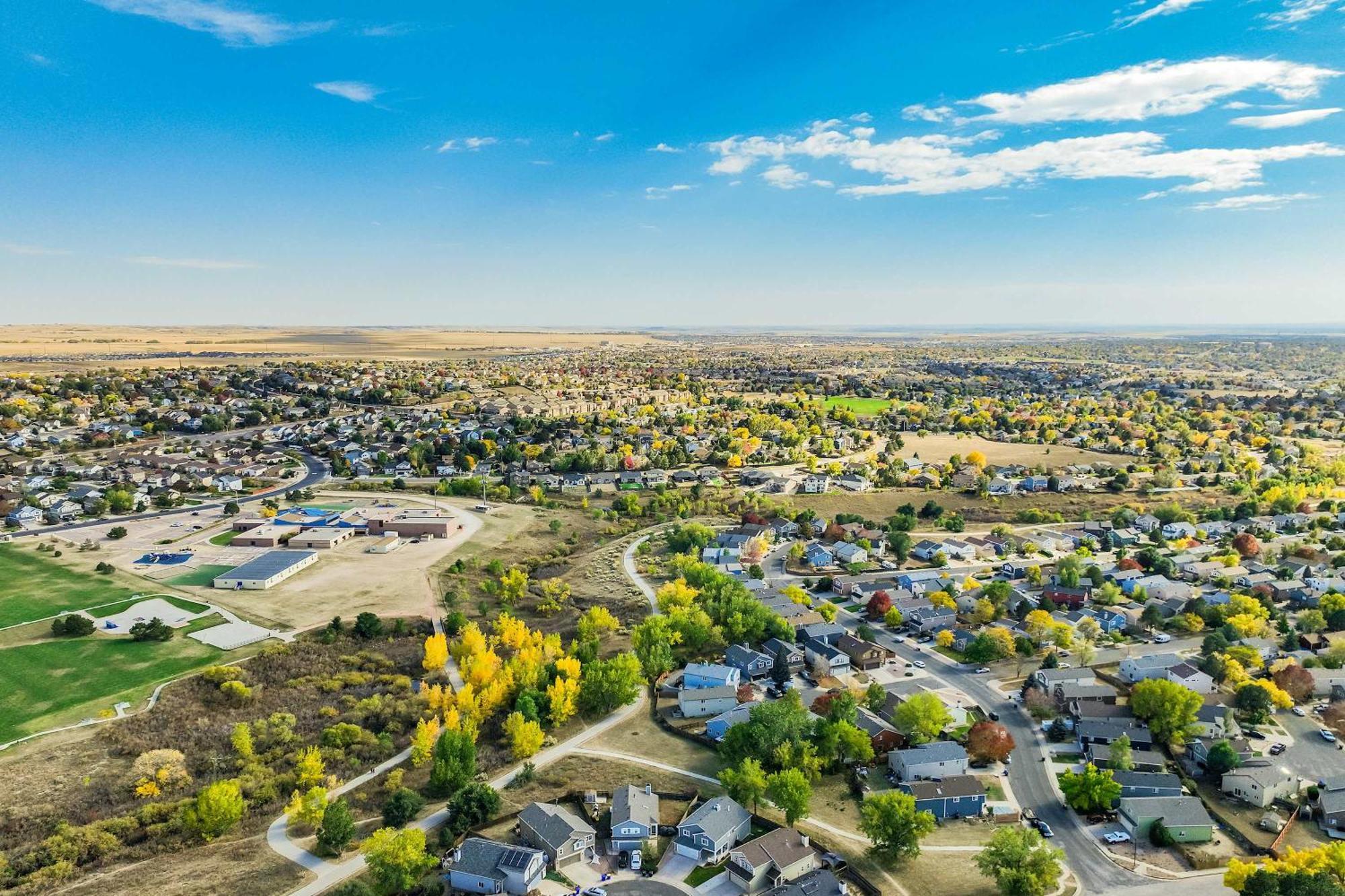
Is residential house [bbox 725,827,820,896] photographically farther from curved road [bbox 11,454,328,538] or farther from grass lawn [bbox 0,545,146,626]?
curved road [bbox 11,454,328,538]

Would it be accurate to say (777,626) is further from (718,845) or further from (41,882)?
(41,882)

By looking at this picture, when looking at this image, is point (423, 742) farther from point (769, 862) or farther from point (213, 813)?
point (769, 862)

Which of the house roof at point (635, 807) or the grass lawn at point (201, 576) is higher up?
the grass lawn at point (201, 576)

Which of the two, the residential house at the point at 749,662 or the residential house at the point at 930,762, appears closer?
the residential house at the point at 930,762

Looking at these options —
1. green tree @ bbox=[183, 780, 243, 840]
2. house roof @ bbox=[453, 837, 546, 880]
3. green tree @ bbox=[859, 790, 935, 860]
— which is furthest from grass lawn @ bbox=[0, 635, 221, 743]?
green tree @ bbox=[859, 790, 935, 860]

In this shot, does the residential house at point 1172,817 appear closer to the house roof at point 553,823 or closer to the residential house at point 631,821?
the residential house at point 631,821

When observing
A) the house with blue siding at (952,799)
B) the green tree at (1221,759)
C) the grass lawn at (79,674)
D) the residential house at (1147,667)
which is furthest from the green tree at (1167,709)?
the grass lawn at (79,674)

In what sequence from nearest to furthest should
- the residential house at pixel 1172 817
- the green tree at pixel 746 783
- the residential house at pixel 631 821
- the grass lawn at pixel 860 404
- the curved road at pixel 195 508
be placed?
the residential house at pixel 631 821 < the residential house at pixel 1172 817 < the green tree at pixel 746 783 < the curved road at pixel 195 508 < the grass lawn at pixel 860 404

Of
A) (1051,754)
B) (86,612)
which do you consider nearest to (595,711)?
(1051,754)
